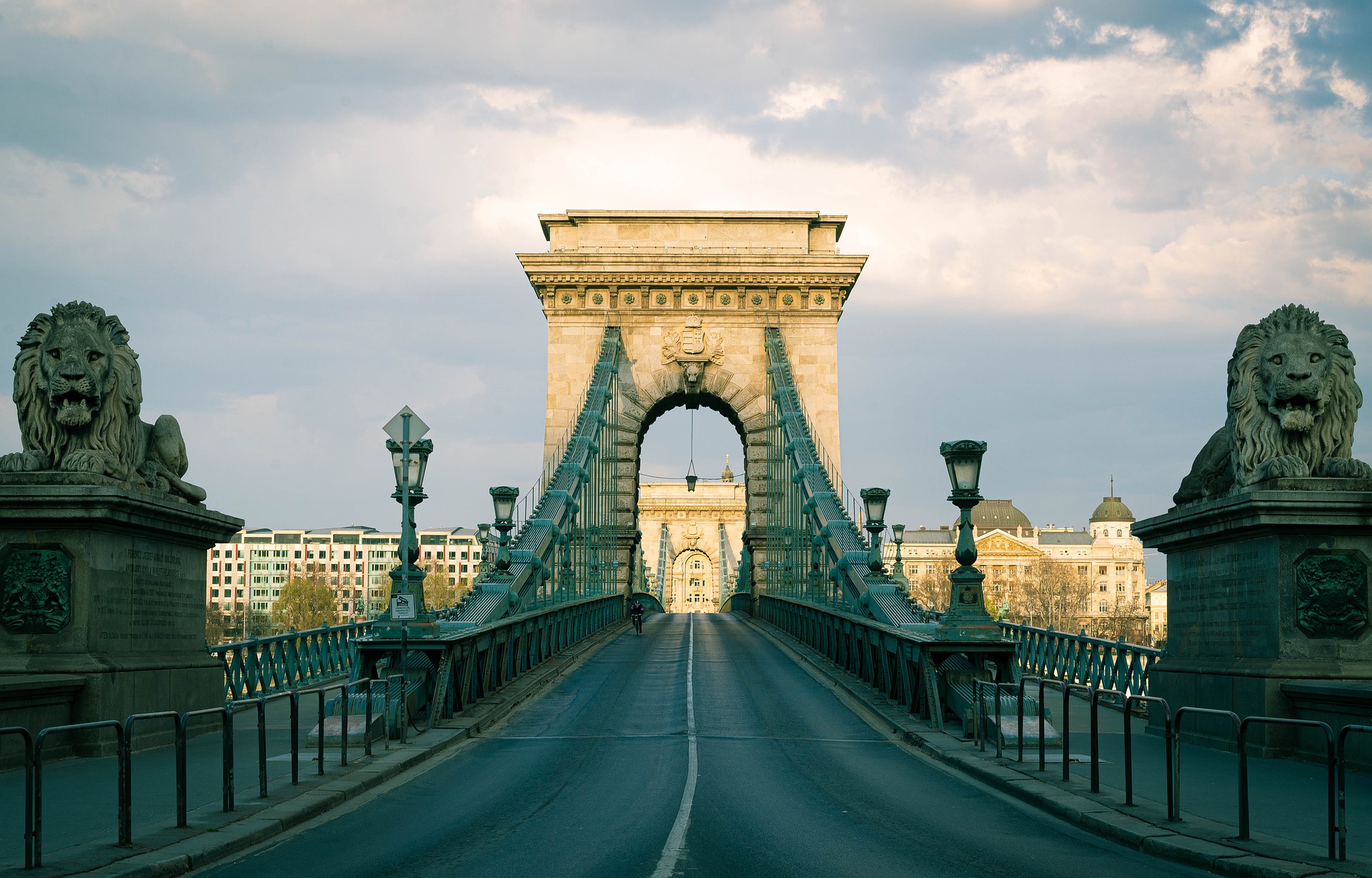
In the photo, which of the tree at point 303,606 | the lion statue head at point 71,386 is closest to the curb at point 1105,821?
the lion statue head at point 71,386

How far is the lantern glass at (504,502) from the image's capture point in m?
28.5

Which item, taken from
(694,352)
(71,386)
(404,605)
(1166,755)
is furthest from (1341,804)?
(694,352)

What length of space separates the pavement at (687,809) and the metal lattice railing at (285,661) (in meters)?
3.23

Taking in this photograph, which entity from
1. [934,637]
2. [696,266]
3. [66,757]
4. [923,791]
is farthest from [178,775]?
[696,266]

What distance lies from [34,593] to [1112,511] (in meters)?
194

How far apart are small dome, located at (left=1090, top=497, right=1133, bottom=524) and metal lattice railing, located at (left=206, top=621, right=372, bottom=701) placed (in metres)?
178

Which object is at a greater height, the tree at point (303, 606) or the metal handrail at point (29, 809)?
the metal handrail at point (29, 809)

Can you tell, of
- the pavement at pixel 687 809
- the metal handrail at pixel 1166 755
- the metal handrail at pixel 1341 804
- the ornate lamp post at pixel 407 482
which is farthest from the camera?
the ornate lamp post at pixel 407 482

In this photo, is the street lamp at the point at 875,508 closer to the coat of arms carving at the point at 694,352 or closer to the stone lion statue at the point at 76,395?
the stone lion statue at the point at 76,395

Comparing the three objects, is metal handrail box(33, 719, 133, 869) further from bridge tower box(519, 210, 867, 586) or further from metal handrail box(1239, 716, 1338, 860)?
bridge tower box(519, 210, 867, 586)

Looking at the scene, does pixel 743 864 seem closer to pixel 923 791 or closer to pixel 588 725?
pixel 923 791

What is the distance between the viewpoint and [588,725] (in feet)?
61.7

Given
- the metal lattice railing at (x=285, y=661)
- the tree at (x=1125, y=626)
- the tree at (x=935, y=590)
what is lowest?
the tree at (x=1125, y=626)

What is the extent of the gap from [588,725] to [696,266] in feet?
127
